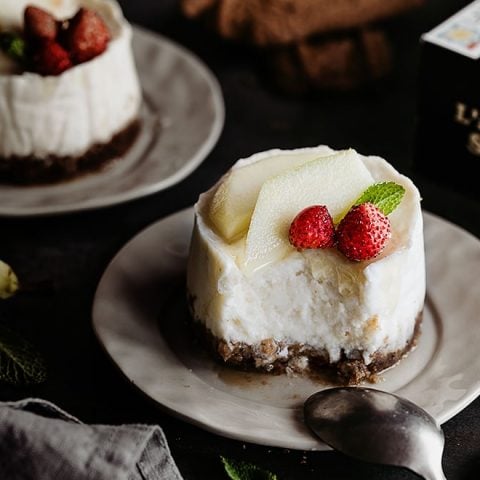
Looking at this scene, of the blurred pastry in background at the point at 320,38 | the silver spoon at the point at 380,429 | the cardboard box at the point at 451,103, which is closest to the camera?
A: the silver spoon at the point at 380,429

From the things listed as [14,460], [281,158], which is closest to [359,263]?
[281,158]

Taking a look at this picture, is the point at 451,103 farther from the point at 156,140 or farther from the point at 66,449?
the point at 66,449

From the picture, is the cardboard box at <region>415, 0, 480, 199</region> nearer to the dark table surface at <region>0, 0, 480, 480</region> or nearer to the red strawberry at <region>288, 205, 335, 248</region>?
the dark table surface at <region>0, 0, 480, 480</region>

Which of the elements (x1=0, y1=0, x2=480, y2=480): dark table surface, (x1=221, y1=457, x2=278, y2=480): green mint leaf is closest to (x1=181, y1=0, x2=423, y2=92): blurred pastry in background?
(x1=0, y1=0, x2=480, y2=480): dark table surface

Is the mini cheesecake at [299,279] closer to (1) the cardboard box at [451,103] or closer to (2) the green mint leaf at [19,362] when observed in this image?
(2) the green mint leaf at [19,362]

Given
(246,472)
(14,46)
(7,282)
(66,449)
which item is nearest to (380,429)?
(246,472)

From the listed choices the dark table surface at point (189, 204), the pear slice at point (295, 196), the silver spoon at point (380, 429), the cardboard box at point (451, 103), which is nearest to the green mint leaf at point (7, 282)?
the dark table surface at point (189, 204)
